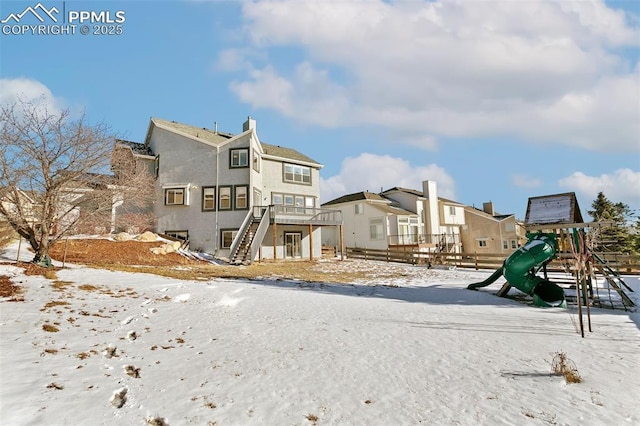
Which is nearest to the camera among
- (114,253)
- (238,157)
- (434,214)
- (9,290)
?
(9,290)

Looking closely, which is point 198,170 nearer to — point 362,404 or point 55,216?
point 55,216

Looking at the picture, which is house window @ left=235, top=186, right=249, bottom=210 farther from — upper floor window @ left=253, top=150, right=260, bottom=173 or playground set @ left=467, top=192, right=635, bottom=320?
playground set @ left=467, top=192, right=635, bottom=320

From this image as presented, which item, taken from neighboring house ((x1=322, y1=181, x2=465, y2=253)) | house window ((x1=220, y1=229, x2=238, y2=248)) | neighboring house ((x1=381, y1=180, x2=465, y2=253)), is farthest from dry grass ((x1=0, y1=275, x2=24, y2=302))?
neighboring house ((x1=381, y1=180, x2=465, y2=253))

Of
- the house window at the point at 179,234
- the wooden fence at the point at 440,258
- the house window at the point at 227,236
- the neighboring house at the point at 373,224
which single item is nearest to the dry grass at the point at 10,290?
the house window at the point at 227,236

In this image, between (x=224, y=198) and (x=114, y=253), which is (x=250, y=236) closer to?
→ (x=224, y=198)

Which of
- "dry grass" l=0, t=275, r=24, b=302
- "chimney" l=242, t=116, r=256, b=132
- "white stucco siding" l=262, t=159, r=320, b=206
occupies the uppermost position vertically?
"chimney" l=242, t=116, r=256, b=132

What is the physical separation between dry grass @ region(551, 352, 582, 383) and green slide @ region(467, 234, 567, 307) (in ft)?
23.6

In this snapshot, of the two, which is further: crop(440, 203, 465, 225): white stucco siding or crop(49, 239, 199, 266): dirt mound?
crop(440, 203, 465, 225): white stucco siding

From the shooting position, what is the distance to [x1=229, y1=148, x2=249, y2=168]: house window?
29375 millimetres

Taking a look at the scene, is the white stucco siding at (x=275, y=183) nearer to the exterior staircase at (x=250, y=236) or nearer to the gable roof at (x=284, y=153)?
the gable roof at (x=284, y=153)

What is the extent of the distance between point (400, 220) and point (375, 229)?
10.6 ft

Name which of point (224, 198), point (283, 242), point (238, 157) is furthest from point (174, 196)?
point (283, 242)

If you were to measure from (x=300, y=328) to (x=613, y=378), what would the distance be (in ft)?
19.3

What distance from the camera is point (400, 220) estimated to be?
145 ft
